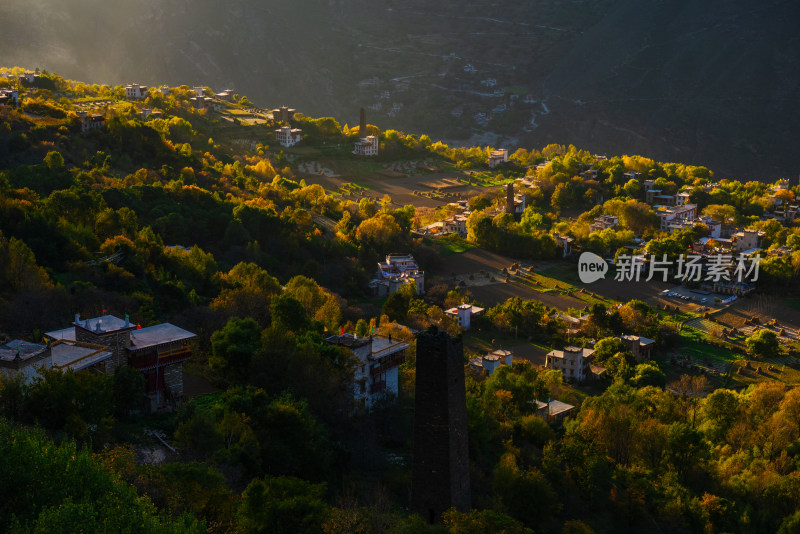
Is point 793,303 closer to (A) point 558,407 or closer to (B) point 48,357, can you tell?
(A) point 558,407

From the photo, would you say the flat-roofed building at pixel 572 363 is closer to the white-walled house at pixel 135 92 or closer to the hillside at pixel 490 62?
the white-walled house at pixel 135 92

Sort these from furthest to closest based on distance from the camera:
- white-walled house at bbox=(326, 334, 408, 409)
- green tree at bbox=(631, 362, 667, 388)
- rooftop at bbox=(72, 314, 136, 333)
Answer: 1. green tree at bbox=(631, 362, 667, 388)
2. white-walled house at bbox=(326, 334, 408, 409)
3. rooftop at bbox=(72, 314, 136, 333)

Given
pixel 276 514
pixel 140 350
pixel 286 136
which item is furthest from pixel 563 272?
pixel 276 514

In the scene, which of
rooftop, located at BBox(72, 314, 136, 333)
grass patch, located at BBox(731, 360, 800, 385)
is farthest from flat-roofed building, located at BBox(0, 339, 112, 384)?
grass patch, located at BBox(731, 360, 800, 385)

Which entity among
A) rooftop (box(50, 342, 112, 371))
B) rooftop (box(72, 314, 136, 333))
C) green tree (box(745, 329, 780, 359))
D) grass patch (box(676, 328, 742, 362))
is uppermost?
rooftop (box(72, 314, 136, 333))

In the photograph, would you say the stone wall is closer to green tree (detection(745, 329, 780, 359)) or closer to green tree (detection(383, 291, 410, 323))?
green tree (detection(383, 291, 410, 323))

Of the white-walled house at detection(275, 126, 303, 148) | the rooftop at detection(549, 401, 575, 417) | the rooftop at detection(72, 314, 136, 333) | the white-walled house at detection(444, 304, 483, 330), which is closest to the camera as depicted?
the rooftop at detection(72, 314, 136, 333)

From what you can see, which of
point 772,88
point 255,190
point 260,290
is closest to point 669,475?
point 260,290

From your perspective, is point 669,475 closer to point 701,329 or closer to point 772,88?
point 701,329
